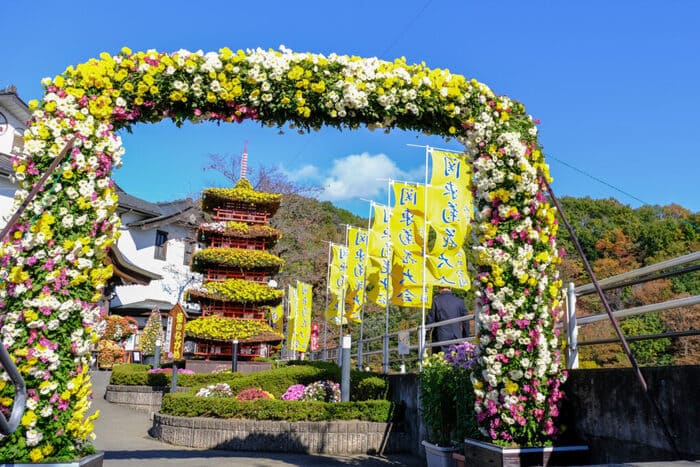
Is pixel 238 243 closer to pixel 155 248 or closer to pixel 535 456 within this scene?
pixel 155 248

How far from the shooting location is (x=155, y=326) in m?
27.3

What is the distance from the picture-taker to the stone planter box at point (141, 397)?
16266 millimetres

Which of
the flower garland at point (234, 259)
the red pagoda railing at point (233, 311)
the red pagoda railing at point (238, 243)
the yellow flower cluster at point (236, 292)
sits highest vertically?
the red pagoda railing at point (238, 243)

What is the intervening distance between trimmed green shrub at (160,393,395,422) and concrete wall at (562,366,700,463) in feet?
16.0

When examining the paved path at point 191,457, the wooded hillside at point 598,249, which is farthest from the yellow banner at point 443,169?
the wooded hillside at point 598,249

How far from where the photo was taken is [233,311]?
2112 centimetres

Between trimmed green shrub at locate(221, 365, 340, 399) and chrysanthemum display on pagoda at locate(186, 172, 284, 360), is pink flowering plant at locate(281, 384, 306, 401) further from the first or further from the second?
chrysanthemum display on pagoda at locate(186, 172, 284, 360)

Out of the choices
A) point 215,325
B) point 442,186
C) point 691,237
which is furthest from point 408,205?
point 691,237

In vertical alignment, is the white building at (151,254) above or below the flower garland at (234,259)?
above

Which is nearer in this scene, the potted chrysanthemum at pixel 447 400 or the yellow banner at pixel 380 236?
the potted chrysanthemum at pixel 447 400

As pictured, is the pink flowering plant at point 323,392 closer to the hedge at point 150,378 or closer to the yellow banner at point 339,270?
the hedge at point 150,378

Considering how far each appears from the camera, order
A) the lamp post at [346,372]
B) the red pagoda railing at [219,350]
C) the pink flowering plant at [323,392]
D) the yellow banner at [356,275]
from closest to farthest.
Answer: the lamp post at [346,372] < the pink flowering plant at [323,392] < the yellow banner at [356,275] < the red pagoda railing at [219,350]

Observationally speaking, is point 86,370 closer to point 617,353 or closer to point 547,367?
point 547,367

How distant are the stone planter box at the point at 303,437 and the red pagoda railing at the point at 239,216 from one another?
43.4 ft
